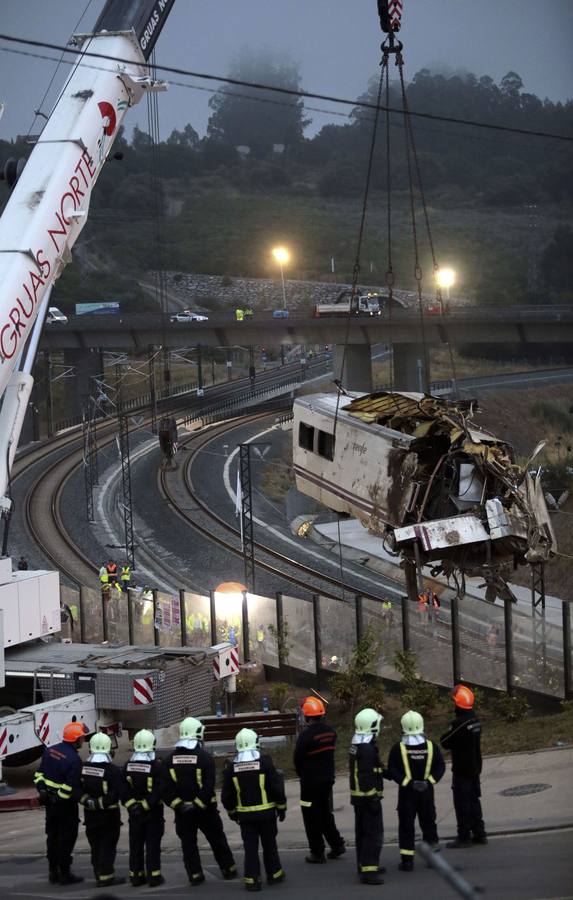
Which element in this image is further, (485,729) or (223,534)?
(223,534)

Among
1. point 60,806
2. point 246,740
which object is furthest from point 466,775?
point 60,806

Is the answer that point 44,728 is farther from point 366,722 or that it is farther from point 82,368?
point 82,368

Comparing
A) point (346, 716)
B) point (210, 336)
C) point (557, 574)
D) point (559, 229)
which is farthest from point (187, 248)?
point (346, 716)

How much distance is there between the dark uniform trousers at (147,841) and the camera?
13.7 meters

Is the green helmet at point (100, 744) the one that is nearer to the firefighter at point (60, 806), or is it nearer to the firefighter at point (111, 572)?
the firefighter at point (60, 806)

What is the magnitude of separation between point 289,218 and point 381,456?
167 meters

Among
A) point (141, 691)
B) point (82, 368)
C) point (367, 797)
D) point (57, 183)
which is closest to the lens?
point (367, 797)

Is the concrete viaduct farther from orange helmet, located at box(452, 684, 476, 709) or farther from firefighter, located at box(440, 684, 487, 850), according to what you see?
firefighter, located at box(440, 684, 487, 850)

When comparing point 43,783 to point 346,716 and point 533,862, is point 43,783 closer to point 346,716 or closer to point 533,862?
point 533,862

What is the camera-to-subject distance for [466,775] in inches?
535

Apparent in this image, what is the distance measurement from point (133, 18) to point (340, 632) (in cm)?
1208

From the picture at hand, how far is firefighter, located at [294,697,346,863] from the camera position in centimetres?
1354

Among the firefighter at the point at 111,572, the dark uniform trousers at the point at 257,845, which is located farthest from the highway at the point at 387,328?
the dark uniform trousers at the point at 257,845

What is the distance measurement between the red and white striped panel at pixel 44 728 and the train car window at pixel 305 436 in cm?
728
